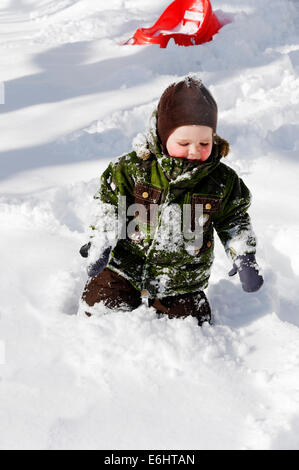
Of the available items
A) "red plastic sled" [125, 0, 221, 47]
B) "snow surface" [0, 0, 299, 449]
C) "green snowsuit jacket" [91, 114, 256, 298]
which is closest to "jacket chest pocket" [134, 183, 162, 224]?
"green snowsuit jacket" [91, 114, 256, 298]

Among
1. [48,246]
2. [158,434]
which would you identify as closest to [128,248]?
[48,246]

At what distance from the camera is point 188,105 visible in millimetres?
1676

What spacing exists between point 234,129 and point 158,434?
10.6 feet

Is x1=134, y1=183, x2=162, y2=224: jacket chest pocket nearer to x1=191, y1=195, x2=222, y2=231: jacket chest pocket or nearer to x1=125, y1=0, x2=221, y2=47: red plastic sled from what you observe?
x1=191, y1=195, x2=222, y2=231: jacket chest pocket

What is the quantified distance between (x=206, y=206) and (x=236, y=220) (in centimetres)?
19

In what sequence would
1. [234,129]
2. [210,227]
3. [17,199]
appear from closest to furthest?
1. [210,227]
2. [17,199]
3. [234,129]

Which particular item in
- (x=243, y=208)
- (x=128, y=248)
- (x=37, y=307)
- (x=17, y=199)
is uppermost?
(x=17, y=199)

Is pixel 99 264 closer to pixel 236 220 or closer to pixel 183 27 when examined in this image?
pixel 236 220

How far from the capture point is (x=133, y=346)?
1.71 m

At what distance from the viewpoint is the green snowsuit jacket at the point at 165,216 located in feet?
5.99

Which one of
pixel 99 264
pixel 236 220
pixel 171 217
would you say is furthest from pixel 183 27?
pixel 99 264
